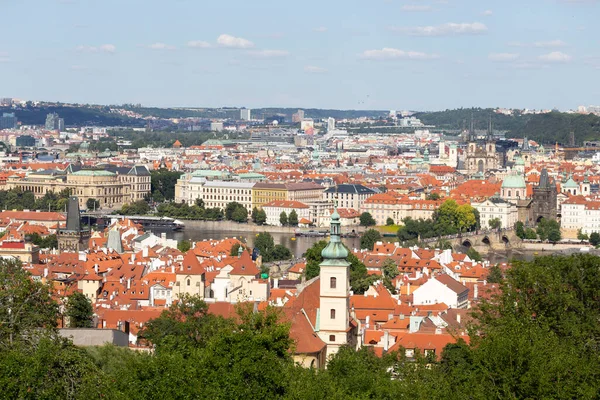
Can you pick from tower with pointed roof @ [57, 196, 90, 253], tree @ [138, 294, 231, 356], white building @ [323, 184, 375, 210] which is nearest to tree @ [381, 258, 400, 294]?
tower with pointed roof @ [57, 196, 90, 253]

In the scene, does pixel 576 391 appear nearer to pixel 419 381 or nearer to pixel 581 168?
pixel 419 381

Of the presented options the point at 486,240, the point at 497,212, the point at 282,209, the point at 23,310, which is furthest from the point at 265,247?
the point at 23,310

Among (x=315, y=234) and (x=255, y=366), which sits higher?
(x=255, y=366)

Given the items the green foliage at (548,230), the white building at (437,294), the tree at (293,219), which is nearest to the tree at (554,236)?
the green foliage at (548,230)

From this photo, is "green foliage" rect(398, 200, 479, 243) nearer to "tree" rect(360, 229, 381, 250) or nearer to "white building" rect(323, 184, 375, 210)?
"tree" rect(360, 229, 381, 250)

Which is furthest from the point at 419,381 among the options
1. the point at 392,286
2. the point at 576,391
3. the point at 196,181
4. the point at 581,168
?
the point at 581,168
